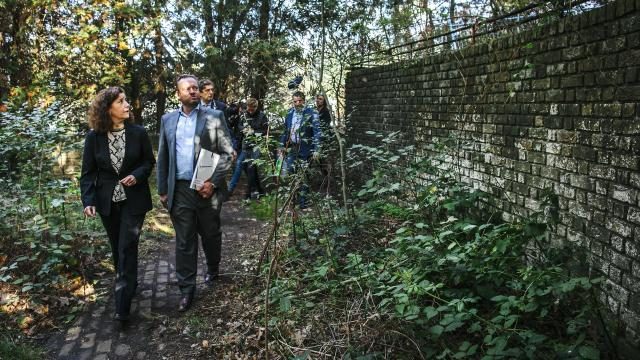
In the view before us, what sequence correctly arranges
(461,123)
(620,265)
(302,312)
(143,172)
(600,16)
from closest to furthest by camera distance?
(620,265)
(600,16)
(302,312)
(143,172)
(461,123)

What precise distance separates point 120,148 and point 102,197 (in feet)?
1.52

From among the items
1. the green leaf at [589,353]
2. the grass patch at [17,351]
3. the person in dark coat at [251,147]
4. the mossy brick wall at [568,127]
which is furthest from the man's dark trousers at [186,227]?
the person in dark coat at [251,147]

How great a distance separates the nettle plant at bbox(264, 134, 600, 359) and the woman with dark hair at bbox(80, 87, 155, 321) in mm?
1391

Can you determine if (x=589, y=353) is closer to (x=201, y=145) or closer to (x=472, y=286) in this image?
(x=472, y=286)

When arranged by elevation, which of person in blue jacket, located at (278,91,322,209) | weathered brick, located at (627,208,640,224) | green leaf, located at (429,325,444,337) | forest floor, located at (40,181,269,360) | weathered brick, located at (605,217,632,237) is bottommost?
forest floor, located at (40,181,269,360)

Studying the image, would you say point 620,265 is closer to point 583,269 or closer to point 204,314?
point 583,269

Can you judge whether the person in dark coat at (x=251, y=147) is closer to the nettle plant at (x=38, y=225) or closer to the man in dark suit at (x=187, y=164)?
the nettle plant at (x=38, y=225)

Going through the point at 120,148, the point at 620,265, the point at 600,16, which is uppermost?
the point at 600,16

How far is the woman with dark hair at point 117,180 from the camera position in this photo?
421 centimetres

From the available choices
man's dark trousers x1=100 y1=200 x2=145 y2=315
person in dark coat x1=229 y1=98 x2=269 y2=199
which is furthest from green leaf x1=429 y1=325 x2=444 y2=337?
person in dark coat x1=229 y1=98 x2=269 y2=199

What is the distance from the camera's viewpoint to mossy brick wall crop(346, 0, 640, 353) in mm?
3062

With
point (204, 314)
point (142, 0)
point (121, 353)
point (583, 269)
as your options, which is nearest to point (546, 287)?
point (583, 269)

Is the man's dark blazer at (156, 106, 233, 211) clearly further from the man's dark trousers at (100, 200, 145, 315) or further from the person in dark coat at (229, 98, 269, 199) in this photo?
the person in dark coat at (229, 98, 269, 199)

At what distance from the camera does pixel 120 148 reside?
14.2 feet
